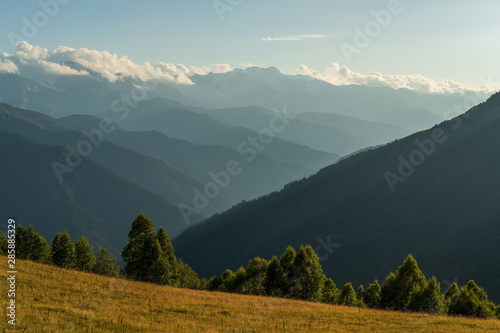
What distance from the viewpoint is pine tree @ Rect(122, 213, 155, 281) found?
54531 millimetres

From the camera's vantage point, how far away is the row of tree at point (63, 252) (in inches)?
2899

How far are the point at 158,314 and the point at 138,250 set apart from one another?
3129cm

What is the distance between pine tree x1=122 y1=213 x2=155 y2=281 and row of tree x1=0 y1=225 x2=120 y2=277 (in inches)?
936

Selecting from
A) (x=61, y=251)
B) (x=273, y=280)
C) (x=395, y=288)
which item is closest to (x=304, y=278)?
(x=273, y=280)

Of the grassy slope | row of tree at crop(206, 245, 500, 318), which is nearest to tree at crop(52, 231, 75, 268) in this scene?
the grassy slope

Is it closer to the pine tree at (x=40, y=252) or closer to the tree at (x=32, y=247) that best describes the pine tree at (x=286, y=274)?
the pine tree at (x=40, y=252)

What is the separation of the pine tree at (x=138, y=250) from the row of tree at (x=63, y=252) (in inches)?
936

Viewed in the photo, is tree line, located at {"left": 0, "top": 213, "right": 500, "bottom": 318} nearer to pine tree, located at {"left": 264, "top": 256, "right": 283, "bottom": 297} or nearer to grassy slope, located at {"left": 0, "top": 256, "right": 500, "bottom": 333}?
pine tree, located at {"left": 264, "top": 256, "right": 283, "bottom": 297}

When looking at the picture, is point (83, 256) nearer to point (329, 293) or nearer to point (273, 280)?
point (273, 280)

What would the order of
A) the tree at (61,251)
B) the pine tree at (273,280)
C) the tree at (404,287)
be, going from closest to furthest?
1. the tree at (404,287)
2. the pine tree at (273,280)
3. the tree at (61,251)

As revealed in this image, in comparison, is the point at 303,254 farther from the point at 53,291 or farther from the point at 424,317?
the point at 53,291

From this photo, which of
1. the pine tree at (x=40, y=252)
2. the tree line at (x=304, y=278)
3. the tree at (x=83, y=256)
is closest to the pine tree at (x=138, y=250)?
the tree line at (x=304, y=278)

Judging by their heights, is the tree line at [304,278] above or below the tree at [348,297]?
above

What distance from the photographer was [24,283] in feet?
96.0
